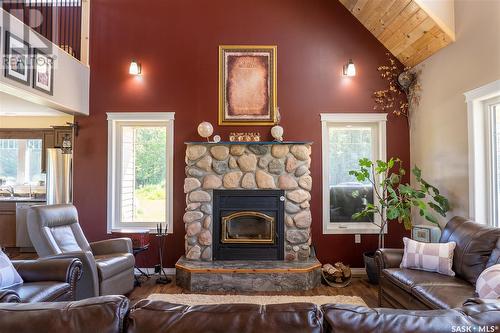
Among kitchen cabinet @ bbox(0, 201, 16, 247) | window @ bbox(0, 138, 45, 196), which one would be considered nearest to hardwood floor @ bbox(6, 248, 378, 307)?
kitchen cabinet @ bbox(0, 201, 16, 247)

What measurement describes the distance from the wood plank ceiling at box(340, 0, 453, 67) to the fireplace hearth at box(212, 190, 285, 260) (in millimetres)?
2512

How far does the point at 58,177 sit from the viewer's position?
5406mm

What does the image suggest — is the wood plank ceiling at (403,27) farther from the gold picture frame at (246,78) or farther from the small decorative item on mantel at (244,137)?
the small decorative item on mantel at (244,137)

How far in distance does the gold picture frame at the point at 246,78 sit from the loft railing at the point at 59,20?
81.0 inches

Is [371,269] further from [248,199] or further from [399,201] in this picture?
[248,199]

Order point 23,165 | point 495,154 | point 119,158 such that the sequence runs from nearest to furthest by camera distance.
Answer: point 495,154 → point 119,158 → point 23,165

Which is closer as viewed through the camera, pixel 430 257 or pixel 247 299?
pixel 430 257

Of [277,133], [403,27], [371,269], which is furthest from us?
[277,133]

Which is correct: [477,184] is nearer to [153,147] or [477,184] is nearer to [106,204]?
[153,147]

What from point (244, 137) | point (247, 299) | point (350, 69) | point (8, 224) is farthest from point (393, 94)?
point (8, 224)

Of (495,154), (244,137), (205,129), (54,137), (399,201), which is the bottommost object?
(399,201)

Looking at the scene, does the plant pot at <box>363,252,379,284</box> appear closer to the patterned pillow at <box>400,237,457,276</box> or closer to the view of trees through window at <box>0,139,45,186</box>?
the patterned pillow at <box>400,237,457,276</box>

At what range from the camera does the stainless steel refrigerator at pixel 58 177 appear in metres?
5.40

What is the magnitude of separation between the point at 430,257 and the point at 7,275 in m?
3.46
